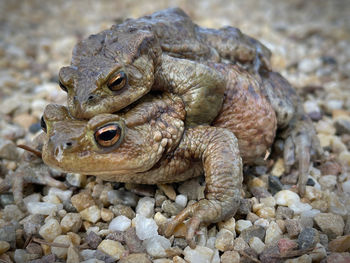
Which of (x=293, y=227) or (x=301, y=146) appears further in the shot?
(x=301, y=146)

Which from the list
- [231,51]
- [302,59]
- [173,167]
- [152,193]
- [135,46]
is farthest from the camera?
[302,59]

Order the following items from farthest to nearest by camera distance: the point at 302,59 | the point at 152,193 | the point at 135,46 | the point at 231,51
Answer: the point at 302,59
the point at 231,51
the point at 152,193
the point at 135,46

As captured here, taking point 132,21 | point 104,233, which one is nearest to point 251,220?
point 104,233

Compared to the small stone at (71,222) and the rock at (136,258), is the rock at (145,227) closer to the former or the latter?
the rock at (136,258)

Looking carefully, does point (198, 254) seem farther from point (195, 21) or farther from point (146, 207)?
point (195, 21)

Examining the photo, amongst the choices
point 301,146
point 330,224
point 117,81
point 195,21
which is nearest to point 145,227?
point 117,81

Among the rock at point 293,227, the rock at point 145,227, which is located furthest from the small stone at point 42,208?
the rock at point 293,227

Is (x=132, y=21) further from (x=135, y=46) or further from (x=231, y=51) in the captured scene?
(x=231, y=51)
